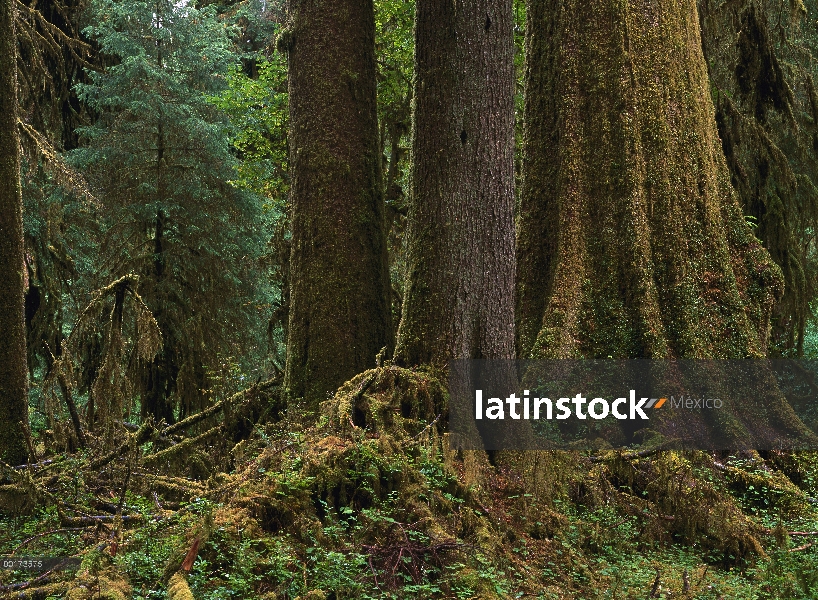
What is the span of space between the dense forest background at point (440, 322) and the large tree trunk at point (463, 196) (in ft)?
0.07

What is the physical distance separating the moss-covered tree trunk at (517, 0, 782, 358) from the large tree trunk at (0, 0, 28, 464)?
4.26m

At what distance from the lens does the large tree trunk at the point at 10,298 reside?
6777 mm

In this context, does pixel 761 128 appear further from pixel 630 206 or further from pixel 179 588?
pixel 179 588

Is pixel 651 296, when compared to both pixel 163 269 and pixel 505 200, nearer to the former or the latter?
pixel 505 200

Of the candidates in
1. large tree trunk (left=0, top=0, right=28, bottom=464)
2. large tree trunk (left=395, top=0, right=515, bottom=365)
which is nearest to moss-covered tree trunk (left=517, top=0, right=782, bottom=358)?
large tree trunk (left=395, top=0, right=515, bottom=365)

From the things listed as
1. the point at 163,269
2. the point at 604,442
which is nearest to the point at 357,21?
the point at 604,442

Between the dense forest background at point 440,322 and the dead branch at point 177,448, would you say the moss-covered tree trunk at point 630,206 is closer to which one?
the dense forest background at point 440,322

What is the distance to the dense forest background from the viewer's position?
4734 millimetres

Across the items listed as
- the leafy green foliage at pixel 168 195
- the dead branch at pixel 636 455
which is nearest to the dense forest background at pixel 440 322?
the dead branch at pixel 636 455

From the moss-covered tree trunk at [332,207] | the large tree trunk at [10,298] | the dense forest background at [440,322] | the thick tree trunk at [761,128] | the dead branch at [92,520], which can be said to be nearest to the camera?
the dense forest background at [440,322]

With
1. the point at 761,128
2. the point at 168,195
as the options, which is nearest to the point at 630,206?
the point at 761,128

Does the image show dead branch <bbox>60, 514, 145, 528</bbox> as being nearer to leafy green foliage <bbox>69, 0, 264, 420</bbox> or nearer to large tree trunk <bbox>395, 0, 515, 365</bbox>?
large tree trunk <bbox>395, 0, 515, 365</bbox>

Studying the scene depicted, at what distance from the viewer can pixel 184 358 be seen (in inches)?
476

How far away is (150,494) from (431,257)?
262 centimetres
